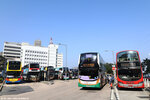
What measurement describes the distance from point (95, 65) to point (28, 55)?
404 feet

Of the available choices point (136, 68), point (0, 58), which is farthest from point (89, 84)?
point (0, 58)

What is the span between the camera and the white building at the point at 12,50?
11243cm

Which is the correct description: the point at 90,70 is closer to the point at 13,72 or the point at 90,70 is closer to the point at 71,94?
the point at 71,94

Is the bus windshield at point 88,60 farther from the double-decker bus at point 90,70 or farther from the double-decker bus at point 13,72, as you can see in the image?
the double-decker bus at point 13,72

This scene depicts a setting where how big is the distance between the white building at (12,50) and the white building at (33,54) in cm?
920

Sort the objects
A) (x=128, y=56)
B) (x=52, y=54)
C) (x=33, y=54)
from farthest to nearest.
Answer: (x=52, y=54) < (x=33, y=54) < (x=128, y=56)

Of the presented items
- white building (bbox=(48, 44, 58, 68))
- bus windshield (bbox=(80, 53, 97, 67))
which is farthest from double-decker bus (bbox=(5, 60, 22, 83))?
white building (bbox=(48, 44, 58, 68))

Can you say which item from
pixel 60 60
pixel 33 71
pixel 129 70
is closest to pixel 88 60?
pixel 129 70

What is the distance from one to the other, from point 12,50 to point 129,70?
116 m

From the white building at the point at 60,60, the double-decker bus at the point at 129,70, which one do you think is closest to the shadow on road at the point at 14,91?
the double-decker bus at the point at 129,70

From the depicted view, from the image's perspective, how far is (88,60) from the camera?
1485 centimetres

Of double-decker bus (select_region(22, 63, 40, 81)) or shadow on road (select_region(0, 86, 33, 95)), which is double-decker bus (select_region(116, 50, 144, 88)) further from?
double-decker bus (select_region(22, 63, 40, 81))

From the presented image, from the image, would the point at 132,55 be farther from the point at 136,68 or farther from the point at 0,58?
the point at 0,58

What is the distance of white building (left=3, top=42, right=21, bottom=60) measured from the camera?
369 feet
